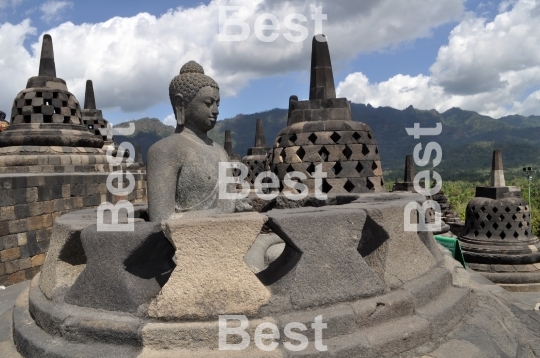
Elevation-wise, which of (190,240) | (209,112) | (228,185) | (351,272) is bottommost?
(351,272)

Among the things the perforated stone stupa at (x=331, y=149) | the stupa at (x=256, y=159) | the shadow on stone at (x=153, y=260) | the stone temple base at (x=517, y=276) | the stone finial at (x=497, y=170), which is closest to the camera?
the shadow on stone at (x=153, y=260)

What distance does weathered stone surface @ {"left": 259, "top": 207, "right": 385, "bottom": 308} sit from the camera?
2.12m

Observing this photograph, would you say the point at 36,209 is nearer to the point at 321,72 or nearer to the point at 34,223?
the point at 34,223

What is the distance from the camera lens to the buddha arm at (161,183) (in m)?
2.50

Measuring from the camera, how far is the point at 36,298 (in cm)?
240

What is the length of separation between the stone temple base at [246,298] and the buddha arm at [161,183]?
207 millimetres

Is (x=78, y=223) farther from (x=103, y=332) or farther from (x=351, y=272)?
(x=351, y=272)

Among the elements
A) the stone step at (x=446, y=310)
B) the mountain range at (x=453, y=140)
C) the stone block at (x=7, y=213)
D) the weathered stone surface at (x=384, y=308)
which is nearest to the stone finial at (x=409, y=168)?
the stone block at (x=7, y=213)

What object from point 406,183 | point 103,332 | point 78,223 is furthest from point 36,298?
point 406,183

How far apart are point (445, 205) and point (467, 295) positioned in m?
15.5

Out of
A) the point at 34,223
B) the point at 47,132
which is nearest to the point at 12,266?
the point at 34,223

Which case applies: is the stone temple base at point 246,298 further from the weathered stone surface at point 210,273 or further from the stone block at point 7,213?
the stone block at point 7,213

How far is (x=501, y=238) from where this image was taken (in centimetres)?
982

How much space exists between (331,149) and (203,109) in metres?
2.38
